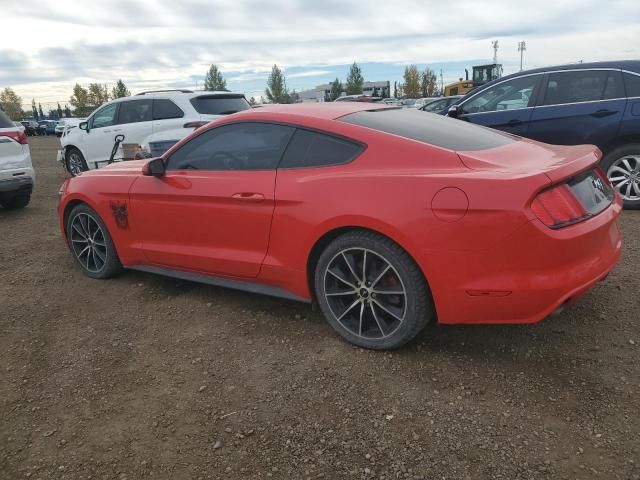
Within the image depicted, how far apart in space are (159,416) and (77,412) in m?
0.46

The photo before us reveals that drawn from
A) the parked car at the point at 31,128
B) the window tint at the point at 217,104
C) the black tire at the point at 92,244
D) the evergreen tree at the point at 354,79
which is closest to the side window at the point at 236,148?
the black tire at the point at 92,244

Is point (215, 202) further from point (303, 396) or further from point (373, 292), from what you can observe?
point (303, 396)

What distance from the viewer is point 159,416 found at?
2695 mm

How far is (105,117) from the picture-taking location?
10508 millimetres

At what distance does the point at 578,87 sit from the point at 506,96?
34.3 inches

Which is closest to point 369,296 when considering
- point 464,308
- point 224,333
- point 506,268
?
point 464,308

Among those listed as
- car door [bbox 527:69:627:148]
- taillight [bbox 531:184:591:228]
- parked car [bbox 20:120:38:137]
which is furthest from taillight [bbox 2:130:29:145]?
parked car [bbox 20:120:38:137]

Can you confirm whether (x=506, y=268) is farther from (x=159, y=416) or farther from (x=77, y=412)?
(x=77, y=412)

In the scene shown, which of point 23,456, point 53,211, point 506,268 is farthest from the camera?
point 53,211

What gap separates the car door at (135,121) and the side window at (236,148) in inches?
244

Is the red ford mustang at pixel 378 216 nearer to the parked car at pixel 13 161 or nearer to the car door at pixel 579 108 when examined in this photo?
the car door at pixel 579 108

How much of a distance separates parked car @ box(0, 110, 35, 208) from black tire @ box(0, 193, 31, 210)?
17.1 inches

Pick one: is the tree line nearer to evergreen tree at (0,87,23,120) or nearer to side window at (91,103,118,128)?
evergreen tree at (0,87,23,120)

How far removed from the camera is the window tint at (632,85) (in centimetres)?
609
